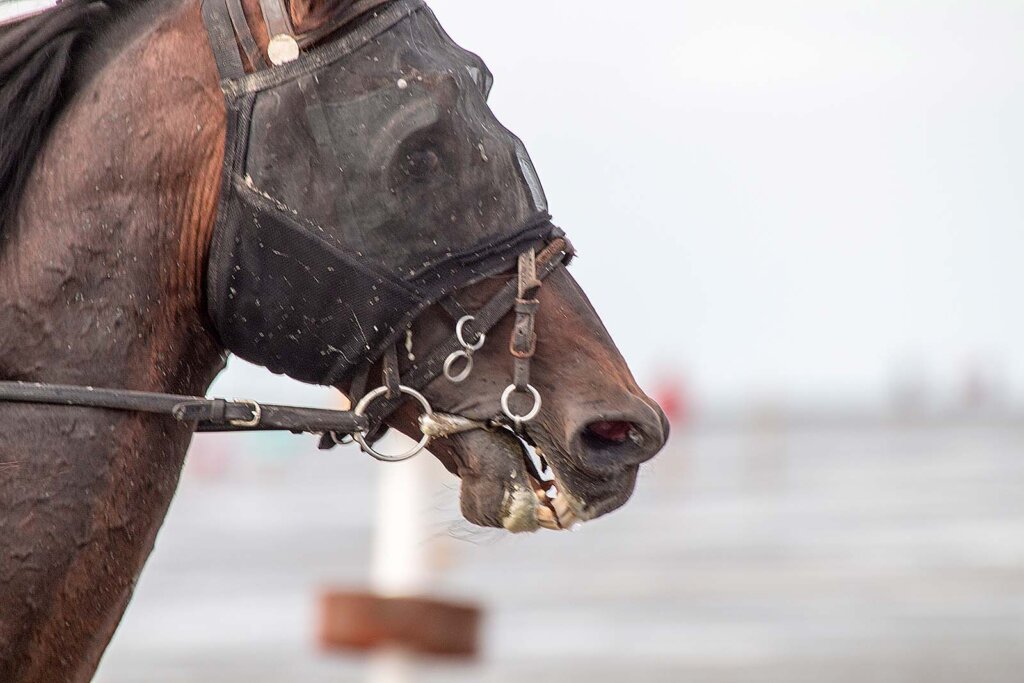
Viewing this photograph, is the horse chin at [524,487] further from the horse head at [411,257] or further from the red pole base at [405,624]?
the red pole base at [405,624]

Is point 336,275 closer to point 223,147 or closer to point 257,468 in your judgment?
point 223,147

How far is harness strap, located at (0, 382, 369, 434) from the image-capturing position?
7.69 ft

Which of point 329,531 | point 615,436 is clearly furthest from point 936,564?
point 615,436

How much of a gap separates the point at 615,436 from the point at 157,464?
69cm

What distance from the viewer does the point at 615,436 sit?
2473mm

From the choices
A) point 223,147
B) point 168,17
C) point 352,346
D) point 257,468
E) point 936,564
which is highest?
point 257,468

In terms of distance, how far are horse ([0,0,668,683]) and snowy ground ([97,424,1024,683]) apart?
0.30 m

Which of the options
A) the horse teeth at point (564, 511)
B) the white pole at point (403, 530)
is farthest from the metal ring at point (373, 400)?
the white pole at point (403, 530)

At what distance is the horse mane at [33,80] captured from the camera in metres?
2.40

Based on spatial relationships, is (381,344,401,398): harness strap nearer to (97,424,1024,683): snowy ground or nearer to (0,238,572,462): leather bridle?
(0,238,572,462): leather bridle

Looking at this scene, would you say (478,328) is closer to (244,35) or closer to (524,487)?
(524,487)

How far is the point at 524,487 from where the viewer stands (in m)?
2.47

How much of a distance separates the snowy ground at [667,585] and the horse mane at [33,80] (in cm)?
90

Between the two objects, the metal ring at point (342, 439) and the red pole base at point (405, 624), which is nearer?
the metal ring at point (342, 439)
